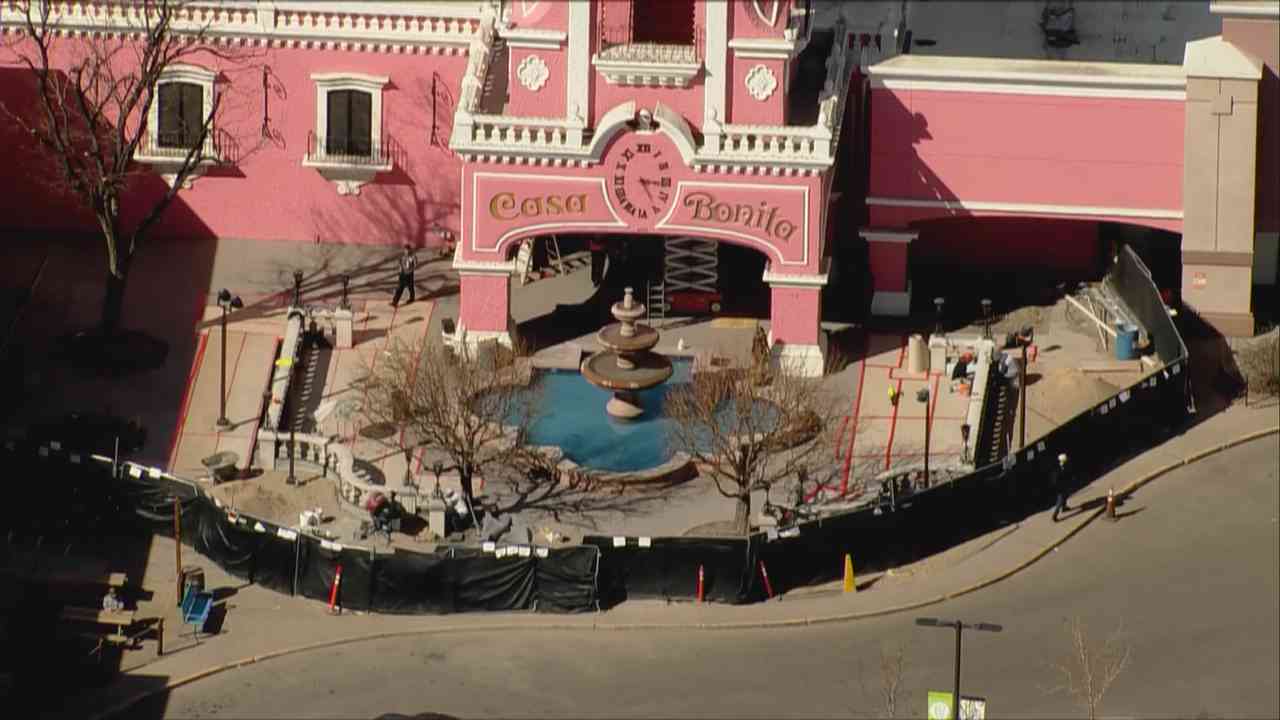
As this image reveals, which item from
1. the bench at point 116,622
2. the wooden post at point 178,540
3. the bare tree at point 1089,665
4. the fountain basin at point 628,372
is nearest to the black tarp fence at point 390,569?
the wooden post at point 178,540

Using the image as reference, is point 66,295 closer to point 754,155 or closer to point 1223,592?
point 754,155

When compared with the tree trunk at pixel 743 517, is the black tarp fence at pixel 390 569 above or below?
below

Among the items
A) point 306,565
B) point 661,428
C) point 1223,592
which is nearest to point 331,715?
point 306,565

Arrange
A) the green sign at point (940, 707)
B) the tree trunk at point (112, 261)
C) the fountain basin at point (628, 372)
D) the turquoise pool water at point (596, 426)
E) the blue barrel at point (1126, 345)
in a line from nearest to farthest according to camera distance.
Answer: the green sign at point (940, 707)
the turquoise pool water at point (596, 426)
the fountain basin at point (628, 372)
the tree trunk at point (112, 261)
the blue barrel at point (1126, 345)

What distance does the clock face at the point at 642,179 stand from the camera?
357 ft

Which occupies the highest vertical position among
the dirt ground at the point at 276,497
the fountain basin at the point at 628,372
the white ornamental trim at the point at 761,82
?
the white ornamental trim at the point at 761,82

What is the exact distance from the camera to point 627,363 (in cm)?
10744

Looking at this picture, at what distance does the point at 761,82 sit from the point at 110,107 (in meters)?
20.9

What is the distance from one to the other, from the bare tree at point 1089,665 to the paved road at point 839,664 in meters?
0.37

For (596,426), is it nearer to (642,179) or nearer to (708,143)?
(642,179)

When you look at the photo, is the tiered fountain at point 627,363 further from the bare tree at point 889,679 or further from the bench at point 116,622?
the bench at point 116,622

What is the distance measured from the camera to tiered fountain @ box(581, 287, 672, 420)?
10675 cm

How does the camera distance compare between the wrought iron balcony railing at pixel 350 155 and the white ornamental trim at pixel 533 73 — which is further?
the wrought iron balcony railing at pixel 350 155

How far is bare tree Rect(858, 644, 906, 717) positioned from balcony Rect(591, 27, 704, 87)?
2029cm
